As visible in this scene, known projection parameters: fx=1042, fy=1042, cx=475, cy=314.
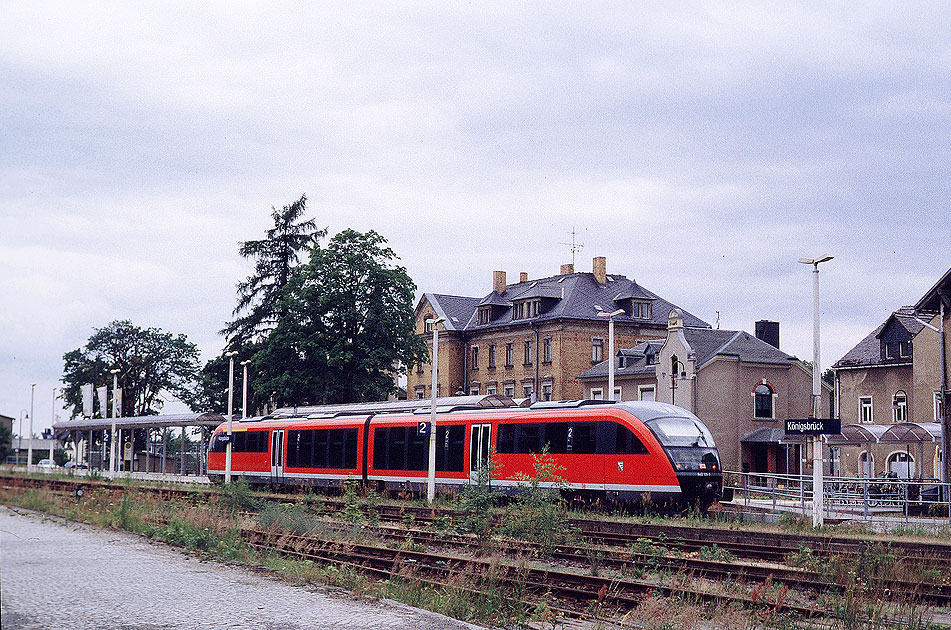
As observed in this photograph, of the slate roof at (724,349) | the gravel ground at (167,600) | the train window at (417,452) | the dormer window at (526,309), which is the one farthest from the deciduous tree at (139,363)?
the gravel ground at (167,600)

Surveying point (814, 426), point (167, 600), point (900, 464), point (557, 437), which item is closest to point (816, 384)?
point (814, 426)

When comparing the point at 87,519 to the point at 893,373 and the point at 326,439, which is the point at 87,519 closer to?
the point at 326,439

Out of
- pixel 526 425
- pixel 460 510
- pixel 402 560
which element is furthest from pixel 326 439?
pixel 402 560

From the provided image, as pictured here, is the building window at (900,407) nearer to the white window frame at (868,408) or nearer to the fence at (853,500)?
the white window frame at (868,408)

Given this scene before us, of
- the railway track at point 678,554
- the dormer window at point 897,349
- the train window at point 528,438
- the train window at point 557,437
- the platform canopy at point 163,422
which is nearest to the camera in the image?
the railway track at point 678,554

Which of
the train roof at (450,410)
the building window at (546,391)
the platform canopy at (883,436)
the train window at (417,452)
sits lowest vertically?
the train window at (417,452)


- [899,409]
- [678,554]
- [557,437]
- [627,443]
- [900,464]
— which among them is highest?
[899,409]

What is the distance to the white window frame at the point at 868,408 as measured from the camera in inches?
2283

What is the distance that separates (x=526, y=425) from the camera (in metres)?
29.2

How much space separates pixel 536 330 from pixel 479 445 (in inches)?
1616

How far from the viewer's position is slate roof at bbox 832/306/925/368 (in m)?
56.6

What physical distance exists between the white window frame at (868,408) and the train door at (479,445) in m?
34.5

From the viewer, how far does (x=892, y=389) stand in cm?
5712

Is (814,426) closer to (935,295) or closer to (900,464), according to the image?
(935,295)
